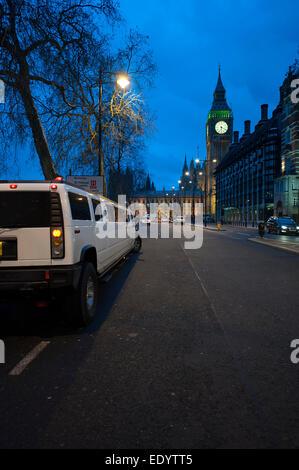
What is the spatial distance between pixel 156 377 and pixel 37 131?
10027 mm

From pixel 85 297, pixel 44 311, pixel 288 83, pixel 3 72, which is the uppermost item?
pixel 288 83

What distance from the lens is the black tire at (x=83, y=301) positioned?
4156 mm

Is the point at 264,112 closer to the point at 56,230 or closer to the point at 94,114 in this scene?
the point at 94,114

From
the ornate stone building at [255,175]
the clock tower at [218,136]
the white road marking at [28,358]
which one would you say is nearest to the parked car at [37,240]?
the white road marking at [28,358]

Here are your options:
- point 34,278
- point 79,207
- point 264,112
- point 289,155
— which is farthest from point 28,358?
point 264,112

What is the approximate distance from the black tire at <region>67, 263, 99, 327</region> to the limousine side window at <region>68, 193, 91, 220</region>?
788mm

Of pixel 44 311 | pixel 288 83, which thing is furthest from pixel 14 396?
pixel 288 83

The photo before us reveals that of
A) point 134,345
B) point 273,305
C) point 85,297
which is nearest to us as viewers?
point 134,345

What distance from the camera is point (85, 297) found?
14.5 feet

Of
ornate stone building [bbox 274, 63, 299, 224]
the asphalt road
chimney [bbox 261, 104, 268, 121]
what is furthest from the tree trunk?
chimney [bbox 261, 104, 268, 121]

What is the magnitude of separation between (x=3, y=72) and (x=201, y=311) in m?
8.27

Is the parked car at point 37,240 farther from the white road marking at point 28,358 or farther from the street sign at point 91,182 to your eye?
the street sign at point 91,182
